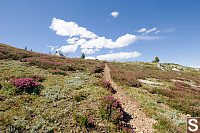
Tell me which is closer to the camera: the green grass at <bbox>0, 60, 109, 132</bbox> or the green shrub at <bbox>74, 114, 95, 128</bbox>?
the green grass at <bbox>0, 60, 109, 132</bbox>

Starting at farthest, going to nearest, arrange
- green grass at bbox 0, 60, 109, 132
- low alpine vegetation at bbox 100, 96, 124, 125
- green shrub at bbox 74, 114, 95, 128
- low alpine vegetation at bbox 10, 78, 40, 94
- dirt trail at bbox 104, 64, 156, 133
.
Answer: low alpine vegetation at bbox 10, 78, 40, 94 → dirt trail at bbox 104, 64, 156, 133 → low alpine vegetation at bbox 100, 96, 124, 125 → green shrub at bbox 74, 114, 95, 128 → green grass at bbox 0, 60, 109, 132

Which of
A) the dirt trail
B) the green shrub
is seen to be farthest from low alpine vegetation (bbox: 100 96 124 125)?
the green shrub

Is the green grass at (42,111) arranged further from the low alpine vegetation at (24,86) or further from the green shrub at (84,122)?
the low alpine vegetation at (24,86)

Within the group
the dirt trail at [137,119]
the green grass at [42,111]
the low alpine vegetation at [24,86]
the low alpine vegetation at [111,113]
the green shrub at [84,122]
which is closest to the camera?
the green grass at [42,111]

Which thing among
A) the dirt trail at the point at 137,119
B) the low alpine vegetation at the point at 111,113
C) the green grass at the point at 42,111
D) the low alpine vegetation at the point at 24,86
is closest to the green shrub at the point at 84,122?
the green grass at the point at 42,111

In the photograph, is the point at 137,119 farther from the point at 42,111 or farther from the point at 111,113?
the point at 42,111

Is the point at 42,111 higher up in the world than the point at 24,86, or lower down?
lower down

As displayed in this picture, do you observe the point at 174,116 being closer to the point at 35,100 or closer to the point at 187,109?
the point at 187,109

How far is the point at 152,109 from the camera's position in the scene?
8688mm

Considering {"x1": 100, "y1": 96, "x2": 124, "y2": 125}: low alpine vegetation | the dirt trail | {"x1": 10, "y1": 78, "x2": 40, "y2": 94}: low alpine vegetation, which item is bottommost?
the dirt trail

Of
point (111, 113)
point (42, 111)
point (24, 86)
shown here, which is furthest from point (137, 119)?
point (24, 86)

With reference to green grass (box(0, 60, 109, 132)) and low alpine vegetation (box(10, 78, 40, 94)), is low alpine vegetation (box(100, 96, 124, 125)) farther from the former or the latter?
low alpine vegetation (box(10, 78, 40, 94))

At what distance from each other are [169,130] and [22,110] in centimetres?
1035

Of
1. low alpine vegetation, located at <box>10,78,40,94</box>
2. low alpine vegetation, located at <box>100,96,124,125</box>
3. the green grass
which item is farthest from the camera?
low alpine vegetation, located at <box>10,78,40,94</box>
